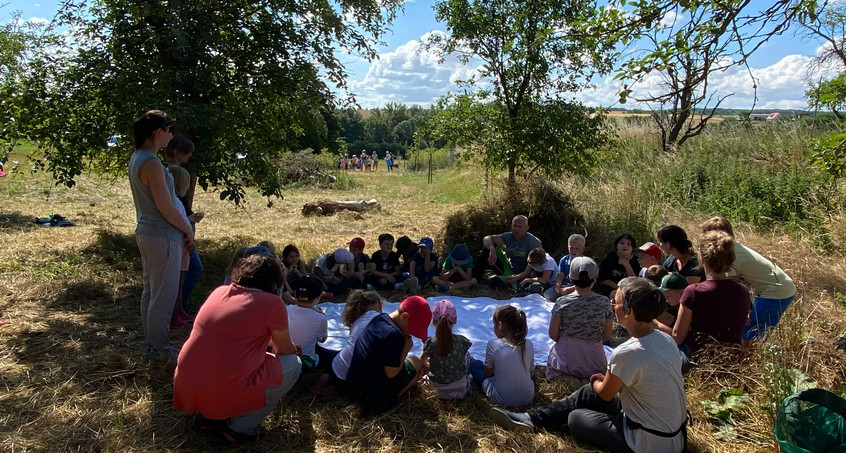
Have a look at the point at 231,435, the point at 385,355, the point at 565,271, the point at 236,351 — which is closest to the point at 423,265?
the point at 565,271

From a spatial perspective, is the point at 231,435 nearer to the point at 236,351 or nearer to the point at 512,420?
the point at 236,351

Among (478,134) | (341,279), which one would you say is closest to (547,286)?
(341,279)

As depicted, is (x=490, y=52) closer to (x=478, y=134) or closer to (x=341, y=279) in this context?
(x=478, y=134)

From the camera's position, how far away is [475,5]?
8195 millimetres

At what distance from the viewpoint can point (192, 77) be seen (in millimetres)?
6086

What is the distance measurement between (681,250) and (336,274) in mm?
3784

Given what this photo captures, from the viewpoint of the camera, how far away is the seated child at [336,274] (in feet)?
20.6

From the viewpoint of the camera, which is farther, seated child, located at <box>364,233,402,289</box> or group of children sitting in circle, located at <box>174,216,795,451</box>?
seated child, located at <box>364,233,402,289</box>

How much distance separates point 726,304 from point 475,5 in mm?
6247

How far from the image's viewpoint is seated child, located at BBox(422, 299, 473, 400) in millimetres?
3570

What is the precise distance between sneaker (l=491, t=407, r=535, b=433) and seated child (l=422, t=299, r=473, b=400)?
13.6 inches

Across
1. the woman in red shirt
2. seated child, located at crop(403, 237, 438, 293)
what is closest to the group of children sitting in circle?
the woman in red shirt

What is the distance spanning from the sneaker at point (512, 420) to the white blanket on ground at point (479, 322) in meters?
1.07

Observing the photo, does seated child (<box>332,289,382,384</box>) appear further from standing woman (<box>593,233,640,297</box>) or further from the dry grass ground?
standing woman (<box>593,233,640,297</box>)
